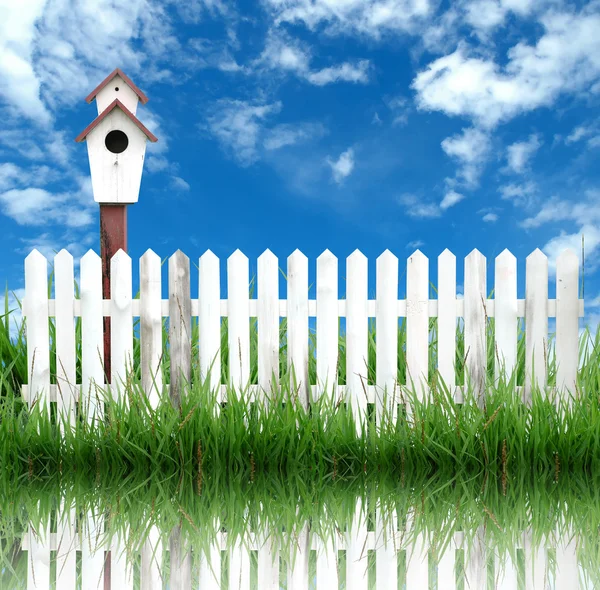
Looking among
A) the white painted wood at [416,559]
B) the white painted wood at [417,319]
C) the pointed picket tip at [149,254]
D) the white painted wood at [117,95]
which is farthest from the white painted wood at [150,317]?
the white painted wood at [416,559]

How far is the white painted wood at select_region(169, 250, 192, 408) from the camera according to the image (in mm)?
4719

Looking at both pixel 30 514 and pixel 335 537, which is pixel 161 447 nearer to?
pixel 30 514

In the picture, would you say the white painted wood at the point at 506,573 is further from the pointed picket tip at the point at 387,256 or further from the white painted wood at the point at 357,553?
the pointed picket tip at the point at 387,256

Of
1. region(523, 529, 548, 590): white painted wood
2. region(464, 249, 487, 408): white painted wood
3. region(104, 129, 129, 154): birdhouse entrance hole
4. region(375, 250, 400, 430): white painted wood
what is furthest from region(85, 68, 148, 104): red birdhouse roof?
region(523, 529, 548, 590): white painted wood

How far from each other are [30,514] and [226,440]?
1.19m

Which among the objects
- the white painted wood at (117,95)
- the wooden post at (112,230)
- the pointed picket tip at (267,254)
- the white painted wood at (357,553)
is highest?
the white painted wood at (117,95)

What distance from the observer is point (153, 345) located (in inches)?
189

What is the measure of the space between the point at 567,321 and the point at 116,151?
3436 mm

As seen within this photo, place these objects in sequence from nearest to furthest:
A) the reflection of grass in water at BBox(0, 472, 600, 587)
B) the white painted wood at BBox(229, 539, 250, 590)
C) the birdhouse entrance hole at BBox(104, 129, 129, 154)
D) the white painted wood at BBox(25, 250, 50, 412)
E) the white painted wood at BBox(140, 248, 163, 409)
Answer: the white painted wood at BBox(229, 539, 250, 590), the reflection of grass in water at BBox(0, 472, 600, 587), the white painted wood at BBox(140, 248, 163, 409), the white painted wood at BBox(25, 250, 50, 412), the birdhouse entrance hole at BBox(104, 129, 129, 154)

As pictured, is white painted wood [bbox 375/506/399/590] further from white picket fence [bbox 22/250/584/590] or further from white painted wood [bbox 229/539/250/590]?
white picket fence [bbox 22/250/584/590]

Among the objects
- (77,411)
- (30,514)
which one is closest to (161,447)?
(30,514)

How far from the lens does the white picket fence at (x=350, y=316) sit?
468cm

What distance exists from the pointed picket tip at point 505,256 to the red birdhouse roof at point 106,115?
101 inches

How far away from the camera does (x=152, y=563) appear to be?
2.38 metres
